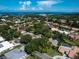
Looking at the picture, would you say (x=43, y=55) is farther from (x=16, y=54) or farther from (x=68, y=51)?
(x=68, y=51)

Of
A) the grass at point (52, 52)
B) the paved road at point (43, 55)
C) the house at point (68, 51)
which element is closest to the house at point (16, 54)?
the paved road at point (43, 55)

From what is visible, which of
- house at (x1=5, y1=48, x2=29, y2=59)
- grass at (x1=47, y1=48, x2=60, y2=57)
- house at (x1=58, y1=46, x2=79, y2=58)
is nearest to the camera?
house at (x1=5, y1=48, x2=29, y2=59)

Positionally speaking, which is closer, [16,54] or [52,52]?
[16,54]

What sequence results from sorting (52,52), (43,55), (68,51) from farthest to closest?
(68,51)
(52,52)
(43,55)

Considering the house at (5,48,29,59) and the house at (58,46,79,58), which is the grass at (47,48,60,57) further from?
the house at (5,48,29,59)

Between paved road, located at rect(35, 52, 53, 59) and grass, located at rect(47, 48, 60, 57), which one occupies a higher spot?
paved road, located at rect(35, 52, 53, 59)

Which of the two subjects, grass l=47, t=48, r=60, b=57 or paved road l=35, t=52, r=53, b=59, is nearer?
paved road l=35, t=52, r=53, b=59

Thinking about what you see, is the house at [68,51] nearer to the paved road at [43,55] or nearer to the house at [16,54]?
the paved road at [43,55]

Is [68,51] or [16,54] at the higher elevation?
[16,54]

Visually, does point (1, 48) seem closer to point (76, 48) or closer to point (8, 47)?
point (8, 47)

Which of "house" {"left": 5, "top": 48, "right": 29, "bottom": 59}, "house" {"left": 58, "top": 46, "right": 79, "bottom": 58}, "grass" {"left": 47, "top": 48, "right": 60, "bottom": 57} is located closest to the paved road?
"grass" {"left": 47, "top": 48, "right": 60, "bottom": 57}

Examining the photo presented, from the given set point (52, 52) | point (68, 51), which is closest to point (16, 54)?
point (52, 52)

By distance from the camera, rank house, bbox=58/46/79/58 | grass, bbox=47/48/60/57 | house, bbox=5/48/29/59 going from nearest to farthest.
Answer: house, bbox=5/48/29/59 → grass, bbox=47/48/60/57 → house, bbox=58/46/79/58
